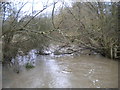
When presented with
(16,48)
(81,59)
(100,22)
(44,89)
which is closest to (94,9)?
(100,22)

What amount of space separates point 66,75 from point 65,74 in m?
0.07

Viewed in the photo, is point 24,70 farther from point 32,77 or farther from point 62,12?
point 62,12

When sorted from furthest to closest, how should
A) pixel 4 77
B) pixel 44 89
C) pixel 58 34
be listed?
pixel 58 34
pixel 4 77
pixel 44 89

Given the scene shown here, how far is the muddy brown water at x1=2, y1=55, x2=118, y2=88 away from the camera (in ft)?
9.95

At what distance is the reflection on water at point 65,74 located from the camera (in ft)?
9.98

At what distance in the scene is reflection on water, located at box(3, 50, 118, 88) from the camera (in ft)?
9.98

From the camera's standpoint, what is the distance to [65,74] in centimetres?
360

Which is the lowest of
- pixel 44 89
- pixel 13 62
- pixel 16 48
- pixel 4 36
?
pixel 44 89

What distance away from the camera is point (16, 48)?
3.85 meters

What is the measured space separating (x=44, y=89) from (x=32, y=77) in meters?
0.58

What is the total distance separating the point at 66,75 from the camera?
139 inches

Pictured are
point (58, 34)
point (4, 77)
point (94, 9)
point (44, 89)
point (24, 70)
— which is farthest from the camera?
point (94, 9)

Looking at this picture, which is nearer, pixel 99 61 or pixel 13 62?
pixel 13 62

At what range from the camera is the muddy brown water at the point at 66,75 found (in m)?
3.03
